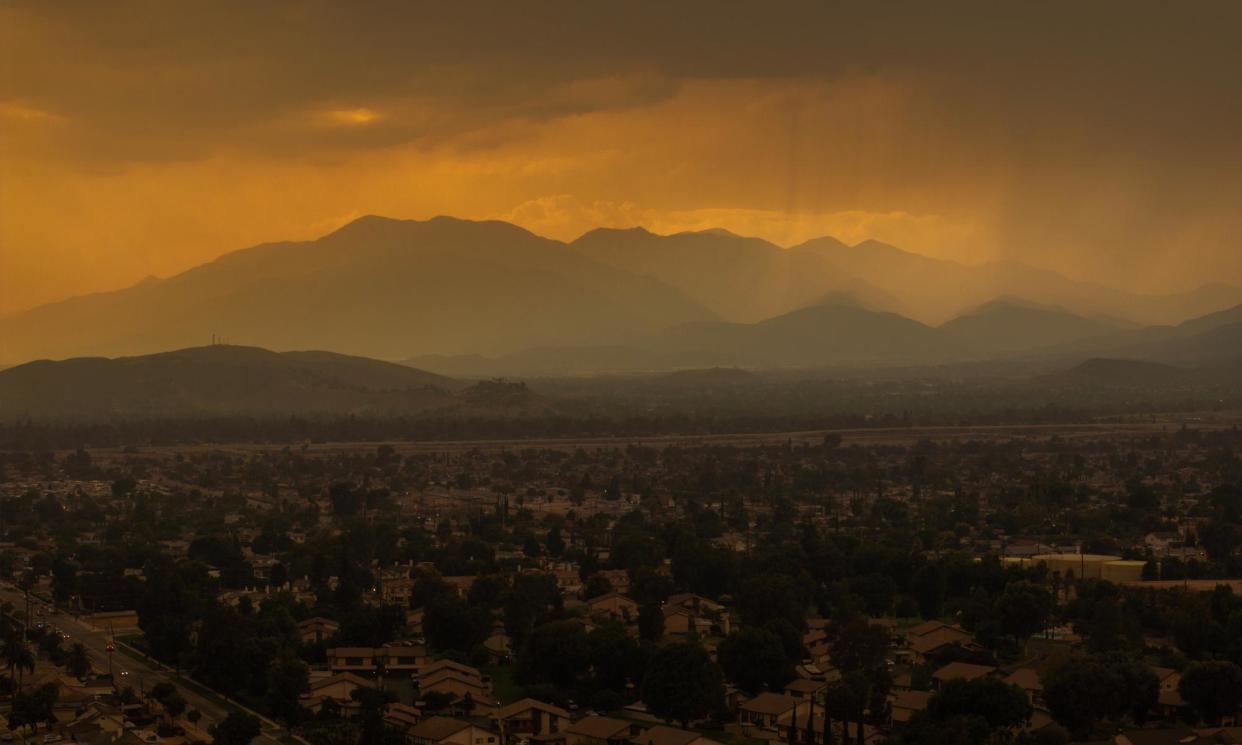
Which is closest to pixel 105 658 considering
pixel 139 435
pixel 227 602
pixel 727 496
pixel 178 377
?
pixel 227 602

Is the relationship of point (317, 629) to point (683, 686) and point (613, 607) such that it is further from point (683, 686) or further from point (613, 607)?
point (683, 686)

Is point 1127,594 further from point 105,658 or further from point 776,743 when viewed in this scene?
point 105,658

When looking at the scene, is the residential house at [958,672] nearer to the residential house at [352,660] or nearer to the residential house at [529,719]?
the residential house at [529,719]

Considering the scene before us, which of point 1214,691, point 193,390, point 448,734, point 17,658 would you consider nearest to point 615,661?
point 448,734

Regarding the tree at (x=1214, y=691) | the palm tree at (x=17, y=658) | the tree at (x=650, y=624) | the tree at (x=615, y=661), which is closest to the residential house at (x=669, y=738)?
the tree at (x=615, y=661)

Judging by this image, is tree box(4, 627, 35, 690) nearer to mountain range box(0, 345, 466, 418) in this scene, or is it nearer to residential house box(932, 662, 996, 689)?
residential house box(932, 662, 996, 689)
